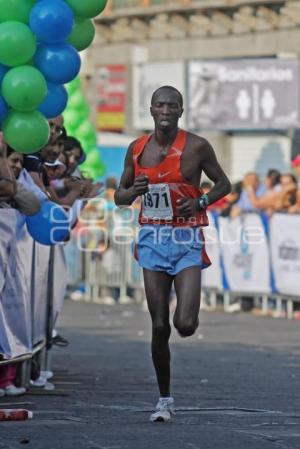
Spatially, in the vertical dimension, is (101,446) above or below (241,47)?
below

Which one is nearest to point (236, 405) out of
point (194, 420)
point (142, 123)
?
point (194, 420)

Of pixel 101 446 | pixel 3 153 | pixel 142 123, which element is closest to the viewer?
pixel 101 446

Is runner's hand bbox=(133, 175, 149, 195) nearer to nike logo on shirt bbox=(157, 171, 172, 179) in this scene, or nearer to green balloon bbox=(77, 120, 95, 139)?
nike logo on shirt bbox=(157, 171, 172, 179)

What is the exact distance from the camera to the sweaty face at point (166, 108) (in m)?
11.2

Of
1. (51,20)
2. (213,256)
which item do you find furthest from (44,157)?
(213,256)

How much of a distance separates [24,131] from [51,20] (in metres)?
0.69

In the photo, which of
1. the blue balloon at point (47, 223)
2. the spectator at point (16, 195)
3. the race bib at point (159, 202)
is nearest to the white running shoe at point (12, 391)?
the blue balloon at point (47, 223)

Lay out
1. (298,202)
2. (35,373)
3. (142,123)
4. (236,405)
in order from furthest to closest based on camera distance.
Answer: (142,123) < (298,202) < (35,373) < (236,405)

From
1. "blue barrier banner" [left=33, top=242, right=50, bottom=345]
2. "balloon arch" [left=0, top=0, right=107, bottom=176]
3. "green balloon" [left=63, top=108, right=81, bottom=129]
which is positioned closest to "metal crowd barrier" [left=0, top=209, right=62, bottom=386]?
"blue barrier banner" [left=33, top=242, right=50, bottom=345]

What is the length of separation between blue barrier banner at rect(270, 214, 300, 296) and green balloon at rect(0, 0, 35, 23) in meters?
11.7

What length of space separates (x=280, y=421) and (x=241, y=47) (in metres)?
31.0

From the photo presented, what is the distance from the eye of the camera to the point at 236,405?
11.9 m

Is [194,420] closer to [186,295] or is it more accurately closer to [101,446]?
[186,295]

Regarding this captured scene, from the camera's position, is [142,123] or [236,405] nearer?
[236,405]
